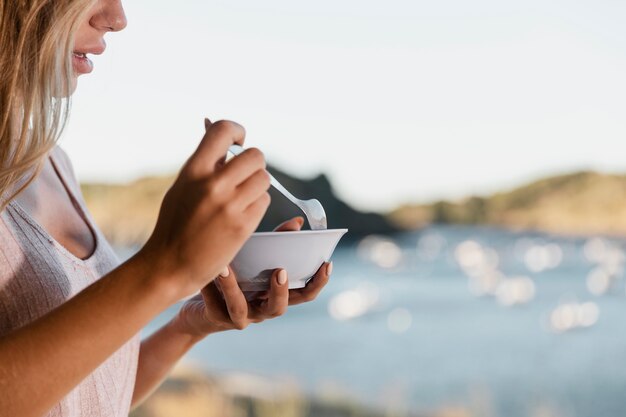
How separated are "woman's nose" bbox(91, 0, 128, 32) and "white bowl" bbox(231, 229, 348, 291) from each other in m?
0.27

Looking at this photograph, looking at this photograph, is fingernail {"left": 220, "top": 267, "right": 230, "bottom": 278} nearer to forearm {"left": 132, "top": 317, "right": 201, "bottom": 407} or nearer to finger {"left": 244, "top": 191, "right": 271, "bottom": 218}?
finger {"left": 244, "top": 191, "right": 271, "bottom": 218}

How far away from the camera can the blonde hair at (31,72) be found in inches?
23.8

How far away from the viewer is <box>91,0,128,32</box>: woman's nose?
682mm

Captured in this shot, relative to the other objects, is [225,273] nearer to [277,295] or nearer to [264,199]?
[277,295]

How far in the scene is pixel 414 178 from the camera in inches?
448

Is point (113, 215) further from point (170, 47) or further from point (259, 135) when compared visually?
point (259, 135)

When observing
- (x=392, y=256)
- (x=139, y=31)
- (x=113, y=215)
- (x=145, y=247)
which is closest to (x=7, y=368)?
(x=145, y=247)

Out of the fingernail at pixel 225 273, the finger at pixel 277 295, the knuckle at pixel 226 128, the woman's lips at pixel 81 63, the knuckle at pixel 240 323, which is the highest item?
the woman's lips at pixel 81 63

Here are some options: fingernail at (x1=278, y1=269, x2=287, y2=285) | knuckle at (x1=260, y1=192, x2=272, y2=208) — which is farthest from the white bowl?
knuckle at (x1=260, y1=192, x2=272, y2=208)

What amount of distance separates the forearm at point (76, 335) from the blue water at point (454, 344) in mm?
7063

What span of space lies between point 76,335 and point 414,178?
36.4 ft

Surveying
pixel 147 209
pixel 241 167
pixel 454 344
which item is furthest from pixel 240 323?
pixel 454 344

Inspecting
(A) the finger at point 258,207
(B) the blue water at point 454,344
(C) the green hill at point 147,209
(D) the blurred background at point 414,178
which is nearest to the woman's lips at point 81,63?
(A) the finger at point 258,207

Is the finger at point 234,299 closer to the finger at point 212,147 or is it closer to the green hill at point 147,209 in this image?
the finger at point 212,147
